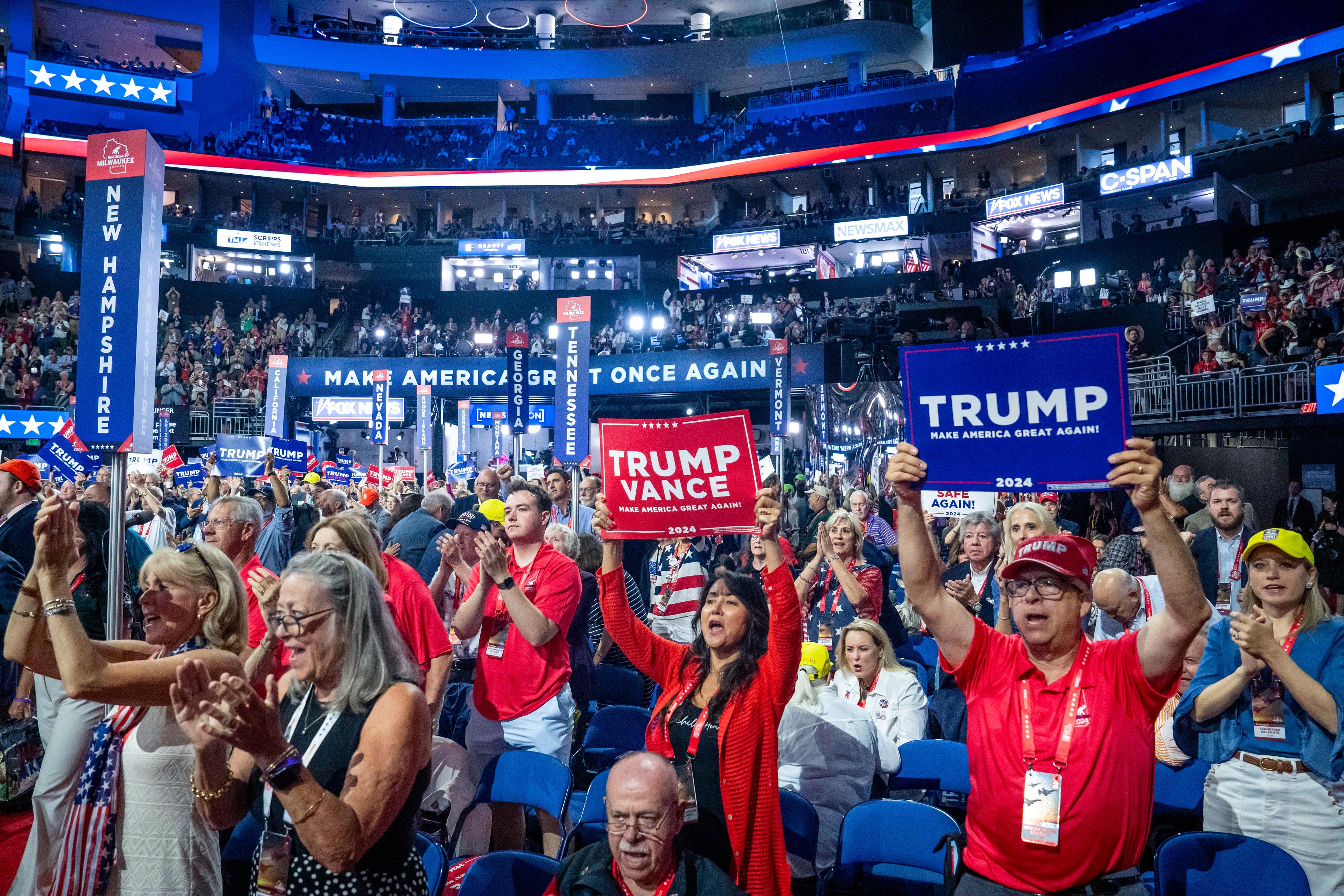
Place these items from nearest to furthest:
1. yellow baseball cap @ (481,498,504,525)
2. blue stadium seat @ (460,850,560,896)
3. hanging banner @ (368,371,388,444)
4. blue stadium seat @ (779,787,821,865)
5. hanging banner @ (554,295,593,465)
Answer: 1. blue stadium seat @ (460,850,560,896)
2. blue stadium seat @ (779,787,821,865)
3. yellow baseball cap @ (481,498,504,525)
4. hanging banner @ (554,295,593,465)
5. hanging banner @ (368,371,388,444)

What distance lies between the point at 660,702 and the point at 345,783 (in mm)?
1310

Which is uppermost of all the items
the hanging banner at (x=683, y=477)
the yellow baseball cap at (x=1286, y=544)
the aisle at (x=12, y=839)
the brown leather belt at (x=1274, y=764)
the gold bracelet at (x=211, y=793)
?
the hanging banner at (x=683, y=477)

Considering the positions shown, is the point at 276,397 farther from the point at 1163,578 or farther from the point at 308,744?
the point at 1163,578

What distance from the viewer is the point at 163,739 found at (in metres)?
2.69

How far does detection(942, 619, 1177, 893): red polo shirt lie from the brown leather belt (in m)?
0.94

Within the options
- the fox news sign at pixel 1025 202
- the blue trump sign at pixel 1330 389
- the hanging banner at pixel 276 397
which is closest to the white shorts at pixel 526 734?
the blue trump sign at pixel 1330 389

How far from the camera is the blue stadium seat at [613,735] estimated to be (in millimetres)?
4789

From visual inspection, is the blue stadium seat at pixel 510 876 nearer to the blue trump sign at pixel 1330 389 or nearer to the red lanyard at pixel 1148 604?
the red lanyard at pixel 1148 604

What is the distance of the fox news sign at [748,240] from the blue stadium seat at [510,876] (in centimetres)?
2946

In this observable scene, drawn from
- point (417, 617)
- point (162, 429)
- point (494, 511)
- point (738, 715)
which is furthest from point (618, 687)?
point (162, 429)

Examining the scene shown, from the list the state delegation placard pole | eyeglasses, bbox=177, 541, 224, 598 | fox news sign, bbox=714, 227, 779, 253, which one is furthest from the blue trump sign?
fox news sign, bbox=714, 227, 779, 253

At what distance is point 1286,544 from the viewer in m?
3.07

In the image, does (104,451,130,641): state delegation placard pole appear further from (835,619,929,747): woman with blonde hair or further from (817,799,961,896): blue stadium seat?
(835,619,929,747): woman with blonde hair

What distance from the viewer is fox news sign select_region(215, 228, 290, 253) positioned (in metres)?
31.6
